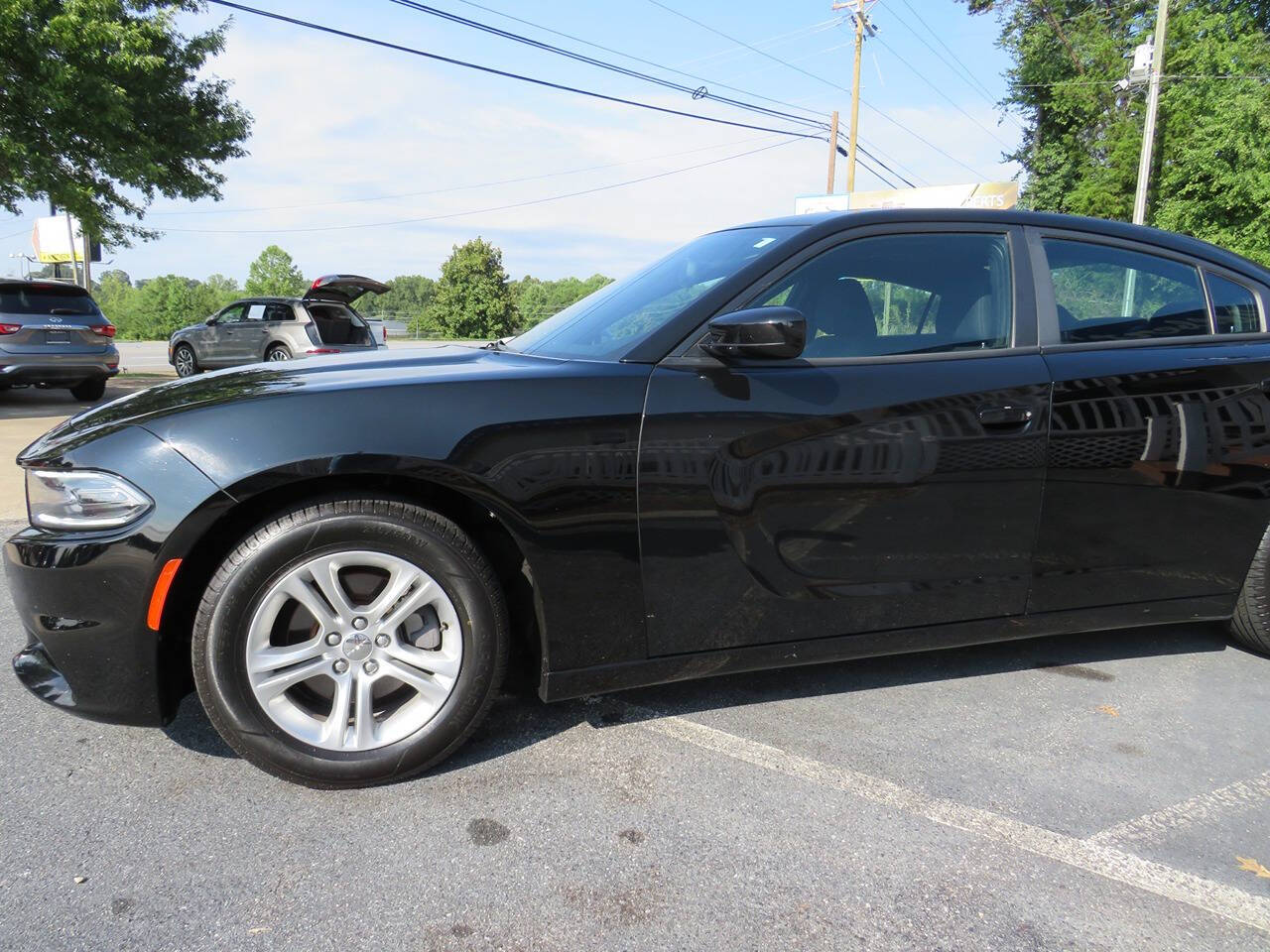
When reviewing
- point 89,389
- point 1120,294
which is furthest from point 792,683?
point 89,389

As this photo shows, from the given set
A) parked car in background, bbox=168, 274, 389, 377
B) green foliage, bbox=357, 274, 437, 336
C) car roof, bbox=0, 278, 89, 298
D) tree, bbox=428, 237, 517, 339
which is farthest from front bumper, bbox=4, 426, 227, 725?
green foliage, bbox=357, 274, 437, 336

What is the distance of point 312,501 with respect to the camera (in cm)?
230

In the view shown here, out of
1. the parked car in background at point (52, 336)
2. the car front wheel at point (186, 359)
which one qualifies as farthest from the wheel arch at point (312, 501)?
the car front wheel at point (186, 359)

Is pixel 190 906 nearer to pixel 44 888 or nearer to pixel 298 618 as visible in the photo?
pixel 44 888

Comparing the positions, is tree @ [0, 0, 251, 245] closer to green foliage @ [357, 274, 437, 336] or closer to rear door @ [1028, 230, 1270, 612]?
rear door @ [1028, 230, 1270, 612]

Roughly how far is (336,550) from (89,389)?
12150 mm

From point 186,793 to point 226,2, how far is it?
12.9 metres

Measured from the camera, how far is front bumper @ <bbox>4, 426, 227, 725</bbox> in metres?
2.19

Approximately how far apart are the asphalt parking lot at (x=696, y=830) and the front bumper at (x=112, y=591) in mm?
298

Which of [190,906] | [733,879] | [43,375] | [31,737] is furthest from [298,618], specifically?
[43,375]

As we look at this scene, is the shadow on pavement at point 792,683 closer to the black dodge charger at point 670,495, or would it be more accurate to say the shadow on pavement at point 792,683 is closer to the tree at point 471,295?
the black dodge charger at point 670,495

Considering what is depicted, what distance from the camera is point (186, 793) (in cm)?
236

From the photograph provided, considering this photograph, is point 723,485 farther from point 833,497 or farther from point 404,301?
point 404,301

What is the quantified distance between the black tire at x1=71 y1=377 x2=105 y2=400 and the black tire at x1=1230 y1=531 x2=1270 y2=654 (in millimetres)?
12688
